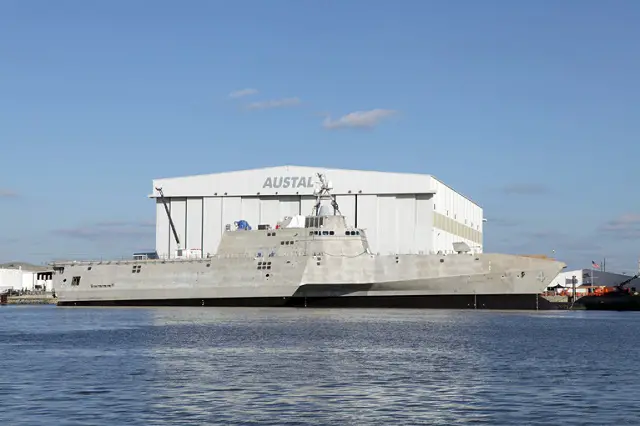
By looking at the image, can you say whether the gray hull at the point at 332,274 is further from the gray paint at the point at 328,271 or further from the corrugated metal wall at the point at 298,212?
the corrugated metal wall at the point at 298,212

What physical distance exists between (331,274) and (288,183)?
23209 mm

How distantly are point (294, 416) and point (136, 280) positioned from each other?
60555mm

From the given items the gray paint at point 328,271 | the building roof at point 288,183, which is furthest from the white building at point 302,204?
the gray paint at point 328,271

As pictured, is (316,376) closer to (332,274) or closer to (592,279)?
(332,274)

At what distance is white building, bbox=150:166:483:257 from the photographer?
90188 millimetres

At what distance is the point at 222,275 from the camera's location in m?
75.4

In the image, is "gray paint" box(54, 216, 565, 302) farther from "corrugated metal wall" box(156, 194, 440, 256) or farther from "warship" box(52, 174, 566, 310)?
"corrugated metal wall" box(156, 194, 440, 256)

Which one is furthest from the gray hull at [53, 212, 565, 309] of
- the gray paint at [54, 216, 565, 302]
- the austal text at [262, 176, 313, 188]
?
the austal text at [262, 176, 313, 188]

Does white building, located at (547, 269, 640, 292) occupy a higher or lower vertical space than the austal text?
lower

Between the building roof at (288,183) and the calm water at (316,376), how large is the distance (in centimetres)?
4284

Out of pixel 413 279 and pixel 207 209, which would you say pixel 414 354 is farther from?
pixel 207 209

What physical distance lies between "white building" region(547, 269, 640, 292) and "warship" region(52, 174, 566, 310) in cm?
5001

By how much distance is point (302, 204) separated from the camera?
306 feet

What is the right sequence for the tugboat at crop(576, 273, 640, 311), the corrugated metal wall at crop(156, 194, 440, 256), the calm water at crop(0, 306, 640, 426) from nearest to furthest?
the calm water at crop(0, 306, 640, 426), the corrugated metal wall at crop(156, 194, 440, 256), the tugboat at crop(576, 273, 640, 311)
